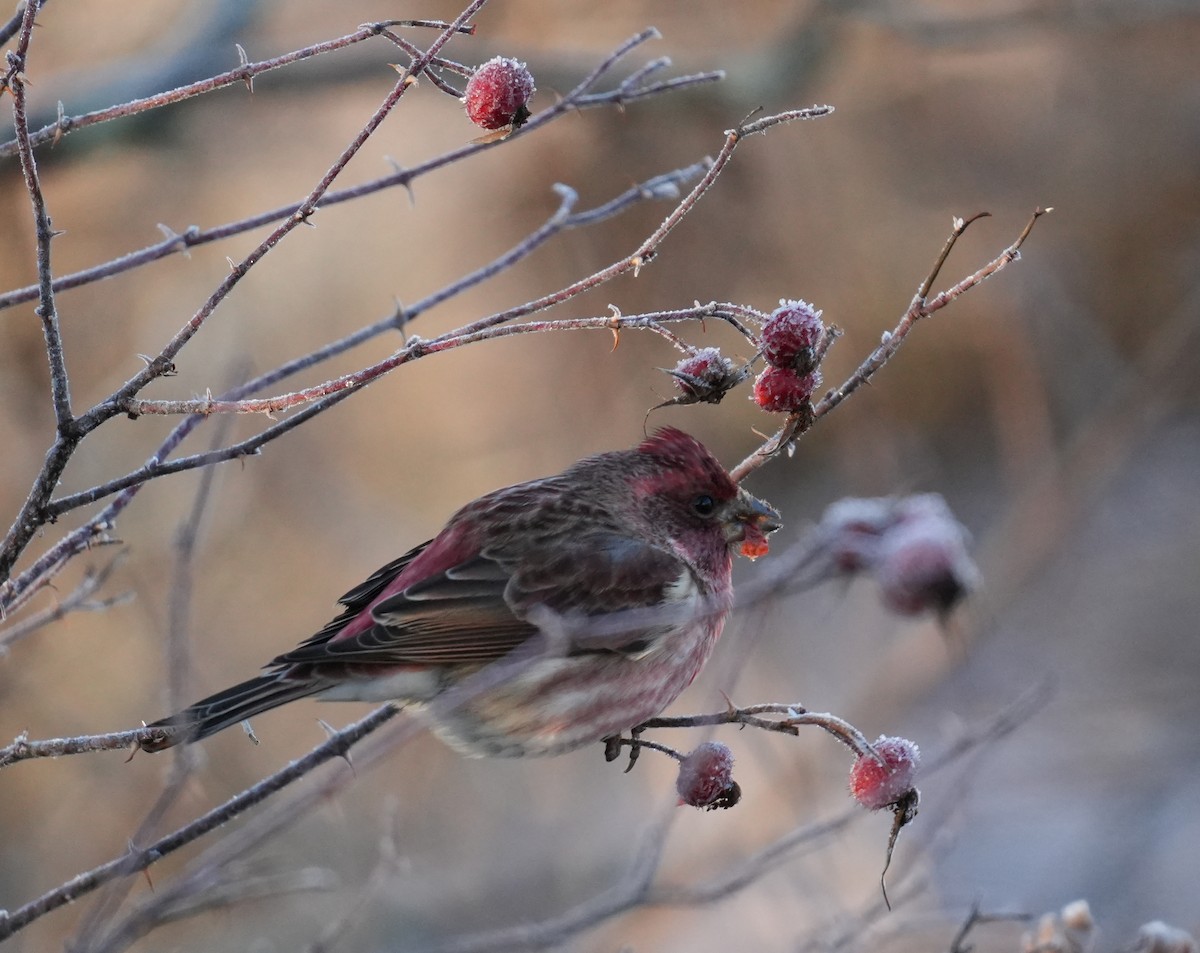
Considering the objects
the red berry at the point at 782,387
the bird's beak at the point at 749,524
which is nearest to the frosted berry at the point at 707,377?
the red berry at the point at 782,387

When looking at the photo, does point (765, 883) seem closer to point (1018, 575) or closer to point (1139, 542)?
point (1018, 575)

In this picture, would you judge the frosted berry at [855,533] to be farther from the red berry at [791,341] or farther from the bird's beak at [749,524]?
the red berry at [791,341]

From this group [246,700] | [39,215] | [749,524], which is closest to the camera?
[39,215]

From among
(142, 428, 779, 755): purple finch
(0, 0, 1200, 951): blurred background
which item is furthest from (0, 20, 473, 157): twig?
(0, 0, 1200, 951): blurred background

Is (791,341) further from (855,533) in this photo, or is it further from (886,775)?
(855,533)

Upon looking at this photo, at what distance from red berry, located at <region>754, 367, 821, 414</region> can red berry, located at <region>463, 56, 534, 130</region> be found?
0.75 m

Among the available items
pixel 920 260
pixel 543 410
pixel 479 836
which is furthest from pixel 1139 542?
pixel 479 836

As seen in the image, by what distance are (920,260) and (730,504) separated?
8848mm

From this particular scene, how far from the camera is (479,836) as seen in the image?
29.4 ft

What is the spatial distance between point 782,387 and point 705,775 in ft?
2.80

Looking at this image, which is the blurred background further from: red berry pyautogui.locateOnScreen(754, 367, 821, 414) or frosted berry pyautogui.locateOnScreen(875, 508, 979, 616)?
red berry pyautogui.locateOnScreen(754, 367, 821, 414)

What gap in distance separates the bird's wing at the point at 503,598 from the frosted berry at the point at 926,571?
579 millimetres

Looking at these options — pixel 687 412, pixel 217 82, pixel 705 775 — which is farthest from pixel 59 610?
pixel 687 412

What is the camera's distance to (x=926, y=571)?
3.79 meters
